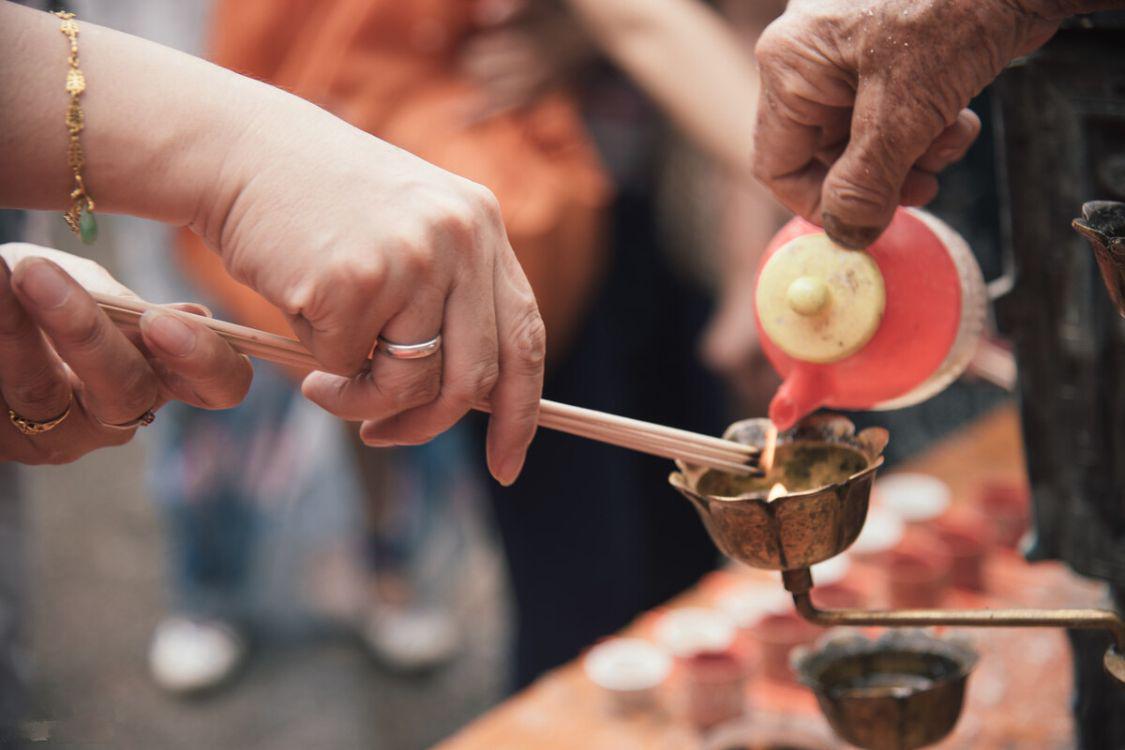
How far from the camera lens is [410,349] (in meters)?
0.84

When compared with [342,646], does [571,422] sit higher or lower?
higher

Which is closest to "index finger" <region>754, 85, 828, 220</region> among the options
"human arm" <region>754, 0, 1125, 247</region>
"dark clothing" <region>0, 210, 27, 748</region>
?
"human arm" <region>754, 0, 1125, 247</region>

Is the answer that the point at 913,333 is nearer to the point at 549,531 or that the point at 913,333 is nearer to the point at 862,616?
the point at 862,616

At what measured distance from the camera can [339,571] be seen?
13.0 feet

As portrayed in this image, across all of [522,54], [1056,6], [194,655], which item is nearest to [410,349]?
[1056,6]

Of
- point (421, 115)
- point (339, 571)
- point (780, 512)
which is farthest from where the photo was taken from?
point (339, 571)

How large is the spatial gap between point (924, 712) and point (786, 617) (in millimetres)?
601

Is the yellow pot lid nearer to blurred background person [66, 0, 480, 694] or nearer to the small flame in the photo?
the small flame

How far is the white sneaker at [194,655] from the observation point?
10.8 feet

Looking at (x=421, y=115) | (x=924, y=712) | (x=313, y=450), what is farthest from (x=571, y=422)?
(x=313, y=450)

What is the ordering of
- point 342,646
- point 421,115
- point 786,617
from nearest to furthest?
point 786,617 < point 421,115 < point 342,646

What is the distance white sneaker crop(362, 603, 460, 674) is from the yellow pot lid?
2.53 m

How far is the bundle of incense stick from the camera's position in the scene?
2.85ft

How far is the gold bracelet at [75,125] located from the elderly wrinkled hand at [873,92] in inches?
21.2
